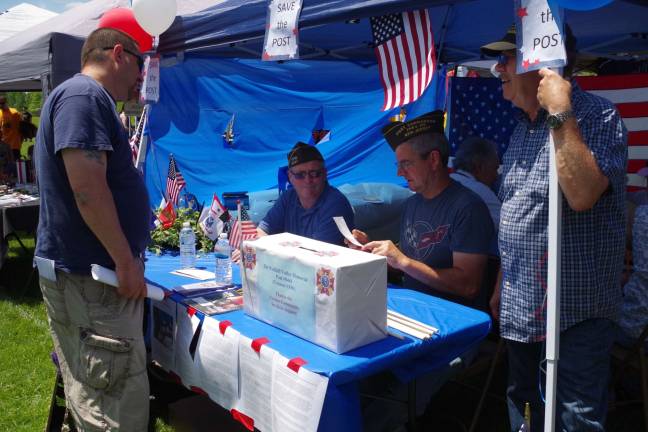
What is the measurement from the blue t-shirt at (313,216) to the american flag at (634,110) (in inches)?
130

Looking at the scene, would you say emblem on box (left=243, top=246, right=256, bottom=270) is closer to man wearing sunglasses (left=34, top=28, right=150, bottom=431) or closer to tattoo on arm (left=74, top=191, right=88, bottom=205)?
man wearing sunglasses (left=34, top=28, right=150, bottom=431)

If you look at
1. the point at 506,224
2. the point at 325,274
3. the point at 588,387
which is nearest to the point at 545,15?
the point at 506,224

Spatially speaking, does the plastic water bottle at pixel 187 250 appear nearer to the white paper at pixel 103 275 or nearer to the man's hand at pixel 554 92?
the white paper at pixel 103 275

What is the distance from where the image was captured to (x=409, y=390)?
213 cm

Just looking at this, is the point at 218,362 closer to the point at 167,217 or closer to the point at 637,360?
the point at 167,217

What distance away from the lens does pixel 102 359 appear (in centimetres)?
196

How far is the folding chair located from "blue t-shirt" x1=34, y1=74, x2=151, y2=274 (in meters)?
2.25

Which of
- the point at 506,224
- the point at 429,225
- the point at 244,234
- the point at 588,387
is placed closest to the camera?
the point at 588,387

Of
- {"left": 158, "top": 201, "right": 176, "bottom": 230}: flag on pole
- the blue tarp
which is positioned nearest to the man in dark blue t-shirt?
{"left": 158, "top": 201, "right": 176, "bottom": 230}: flag on pole

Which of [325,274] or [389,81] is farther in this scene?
[389,81]

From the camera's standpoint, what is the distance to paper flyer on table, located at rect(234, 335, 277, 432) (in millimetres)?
1783

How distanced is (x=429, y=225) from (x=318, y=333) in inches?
39.0

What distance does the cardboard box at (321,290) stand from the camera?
1.64 meters

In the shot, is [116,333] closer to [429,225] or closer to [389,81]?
[429,225]
